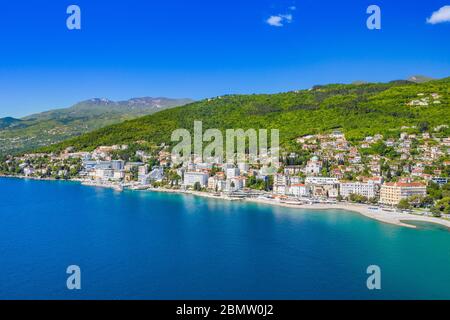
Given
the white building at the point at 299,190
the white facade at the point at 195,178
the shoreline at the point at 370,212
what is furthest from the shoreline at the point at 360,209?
the white building at the point at 299,190

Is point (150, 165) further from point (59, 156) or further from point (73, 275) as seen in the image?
point (73, 275)

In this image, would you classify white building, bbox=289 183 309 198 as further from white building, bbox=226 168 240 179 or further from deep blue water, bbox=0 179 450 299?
white building, bbox=226 168 240 179

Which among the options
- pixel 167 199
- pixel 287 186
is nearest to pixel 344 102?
pixel 287 186

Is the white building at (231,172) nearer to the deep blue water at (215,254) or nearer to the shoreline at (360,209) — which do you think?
the shoreline at (360,209)

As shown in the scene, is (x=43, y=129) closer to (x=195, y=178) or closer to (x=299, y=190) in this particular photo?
(x=195, y=178)

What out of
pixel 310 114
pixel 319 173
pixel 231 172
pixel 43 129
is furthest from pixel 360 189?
pixel 43 129

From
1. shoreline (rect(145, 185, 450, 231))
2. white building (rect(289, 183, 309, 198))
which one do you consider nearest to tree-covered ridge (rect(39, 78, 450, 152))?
white building (rect(289, 183, 309, 198))
